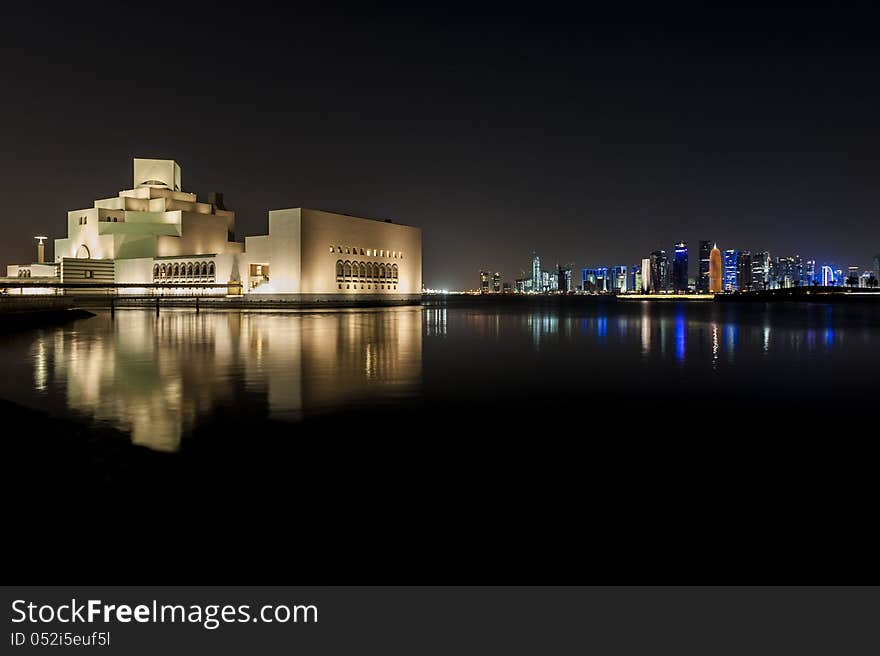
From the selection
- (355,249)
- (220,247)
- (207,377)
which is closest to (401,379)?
(207,377)

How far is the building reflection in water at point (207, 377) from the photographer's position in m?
8.30

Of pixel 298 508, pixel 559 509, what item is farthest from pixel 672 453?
pixel 298 508

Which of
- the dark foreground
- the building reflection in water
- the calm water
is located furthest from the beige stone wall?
the dark foreground

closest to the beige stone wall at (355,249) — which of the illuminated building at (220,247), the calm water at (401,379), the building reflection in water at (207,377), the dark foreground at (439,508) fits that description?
the illuminated building at (220,247)

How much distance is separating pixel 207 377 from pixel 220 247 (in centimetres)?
8763

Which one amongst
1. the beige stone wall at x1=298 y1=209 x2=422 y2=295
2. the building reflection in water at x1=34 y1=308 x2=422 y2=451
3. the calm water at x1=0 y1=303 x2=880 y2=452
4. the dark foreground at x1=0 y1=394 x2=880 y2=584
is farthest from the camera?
the beige stone wall at x1=298 y1=209 x2=422 y2=295

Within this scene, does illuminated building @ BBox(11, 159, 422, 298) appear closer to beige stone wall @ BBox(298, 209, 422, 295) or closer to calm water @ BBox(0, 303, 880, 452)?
beige stone wall @ BBox(298, 209, 422, 295)

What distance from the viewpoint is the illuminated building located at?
234 ft

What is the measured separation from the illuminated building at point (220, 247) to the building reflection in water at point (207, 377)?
168 ft

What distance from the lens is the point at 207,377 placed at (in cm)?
1200

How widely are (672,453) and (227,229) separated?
9815cm

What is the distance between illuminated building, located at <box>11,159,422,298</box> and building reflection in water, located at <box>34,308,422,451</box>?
2011 inches
